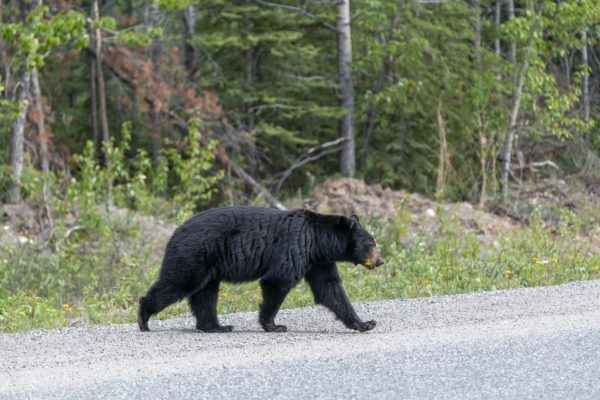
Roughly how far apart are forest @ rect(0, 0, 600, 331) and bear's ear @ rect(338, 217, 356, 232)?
4.74 meters

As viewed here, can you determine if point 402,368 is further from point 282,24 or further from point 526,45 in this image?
point 282,24

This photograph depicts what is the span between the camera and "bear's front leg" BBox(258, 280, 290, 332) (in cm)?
749

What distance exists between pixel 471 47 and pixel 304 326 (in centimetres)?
1387

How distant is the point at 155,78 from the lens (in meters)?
20.3

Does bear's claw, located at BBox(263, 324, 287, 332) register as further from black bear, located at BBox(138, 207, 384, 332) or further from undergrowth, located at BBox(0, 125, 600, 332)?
undergrowth, located at BBox(0, 125, 600, 332)

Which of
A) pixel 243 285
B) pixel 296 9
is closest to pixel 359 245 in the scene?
pixel 243 285

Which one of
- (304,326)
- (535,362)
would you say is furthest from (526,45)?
(535,362)

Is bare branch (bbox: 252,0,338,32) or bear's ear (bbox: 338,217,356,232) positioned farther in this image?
bare branch (bbox: 252,0,338,32)

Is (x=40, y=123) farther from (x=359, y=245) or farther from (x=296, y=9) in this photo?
(x=359, y=245)

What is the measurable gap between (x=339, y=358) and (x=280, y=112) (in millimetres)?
15502

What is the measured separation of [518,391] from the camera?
520 cm

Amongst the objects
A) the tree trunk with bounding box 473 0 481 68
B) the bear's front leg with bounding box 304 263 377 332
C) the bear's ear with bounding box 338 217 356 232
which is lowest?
the bear's front leg with bounding box 304 263 377 332

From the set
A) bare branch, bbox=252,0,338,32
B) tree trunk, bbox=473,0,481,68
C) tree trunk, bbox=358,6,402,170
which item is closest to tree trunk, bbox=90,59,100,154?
bare branch, bbox=252,0,338,32

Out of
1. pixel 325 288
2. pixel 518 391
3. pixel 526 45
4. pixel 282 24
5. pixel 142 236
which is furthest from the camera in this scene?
pixel 282 24
